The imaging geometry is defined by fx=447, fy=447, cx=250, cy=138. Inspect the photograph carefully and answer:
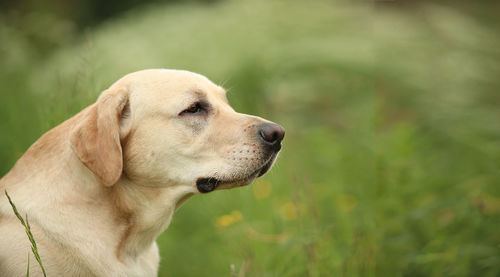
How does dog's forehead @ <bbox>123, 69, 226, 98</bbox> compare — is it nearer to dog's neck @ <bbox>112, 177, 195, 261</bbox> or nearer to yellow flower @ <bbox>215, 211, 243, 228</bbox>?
dog's neck @ <bbox>112, 177, 195, 261</bbox>

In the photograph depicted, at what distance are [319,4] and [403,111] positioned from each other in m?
3.55

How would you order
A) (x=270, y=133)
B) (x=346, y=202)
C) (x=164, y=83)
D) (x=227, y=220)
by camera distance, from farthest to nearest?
(x=346, y=202) → (x=227, y=220) → (x=164, y=83) → (x=270, y=133)

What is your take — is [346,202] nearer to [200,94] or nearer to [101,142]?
[200,94]

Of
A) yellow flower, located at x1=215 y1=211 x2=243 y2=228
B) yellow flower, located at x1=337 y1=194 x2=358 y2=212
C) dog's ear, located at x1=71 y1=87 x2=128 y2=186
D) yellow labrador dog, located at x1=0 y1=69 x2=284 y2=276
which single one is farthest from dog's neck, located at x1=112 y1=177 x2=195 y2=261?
yellow flower, located at x1=337 y1=194 x2=358 y2=212

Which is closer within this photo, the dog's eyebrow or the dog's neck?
the dog's neck

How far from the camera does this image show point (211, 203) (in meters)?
4.07

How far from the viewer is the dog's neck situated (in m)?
2.42

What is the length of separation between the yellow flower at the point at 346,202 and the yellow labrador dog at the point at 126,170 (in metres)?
1.72

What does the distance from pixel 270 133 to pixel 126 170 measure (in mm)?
824

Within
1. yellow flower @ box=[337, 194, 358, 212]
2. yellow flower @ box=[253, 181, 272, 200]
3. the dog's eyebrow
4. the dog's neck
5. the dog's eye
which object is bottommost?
yellow flower @ box=[337, 194, 358, 212]

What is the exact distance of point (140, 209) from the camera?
8.13 ft

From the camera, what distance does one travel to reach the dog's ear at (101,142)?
7.46 ft

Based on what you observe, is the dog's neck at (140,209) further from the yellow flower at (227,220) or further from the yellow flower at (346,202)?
the yellow flower at (346,202)

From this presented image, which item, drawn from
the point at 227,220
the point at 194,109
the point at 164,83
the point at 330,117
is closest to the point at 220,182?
the point at 194,109
